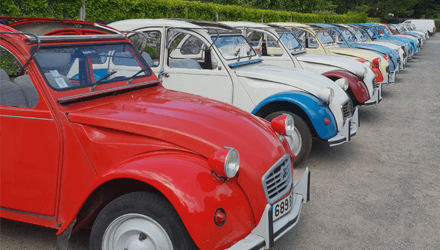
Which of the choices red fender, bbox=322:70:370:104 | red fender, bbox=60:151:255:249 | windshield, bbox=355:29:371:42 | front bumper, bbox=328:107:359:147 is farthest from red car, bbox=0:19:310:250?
windshield, bbox=355:29:371:42

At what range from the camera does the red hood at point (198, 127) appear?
278 centimetres

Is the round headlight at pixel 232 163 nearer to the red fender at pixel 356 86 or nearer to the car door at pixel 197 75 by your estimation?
the car door at pixel 197 75

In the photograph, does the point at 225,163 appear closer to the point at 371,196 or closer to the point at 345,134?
the point at 371,196

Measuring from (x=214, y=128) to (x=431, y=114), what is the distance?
24.5 feet

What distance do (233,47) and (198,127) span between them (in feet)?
11.2

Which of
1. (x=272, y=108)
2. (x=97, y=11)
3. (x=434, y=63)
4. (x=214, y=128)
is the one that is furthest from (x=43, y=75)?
(x=434, y=63)

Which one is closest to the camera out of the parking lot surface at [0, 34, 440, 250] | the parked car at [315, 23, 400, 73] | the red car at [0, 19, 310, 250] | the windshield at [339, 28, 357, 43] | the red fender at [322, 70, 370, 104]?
the red car at [0, 19, 310, 250]

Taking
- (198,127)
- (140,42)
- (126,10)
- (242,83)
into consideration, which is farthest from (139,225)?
(126,10)

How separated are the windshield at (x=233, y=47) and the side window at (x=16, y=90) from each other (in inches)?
117

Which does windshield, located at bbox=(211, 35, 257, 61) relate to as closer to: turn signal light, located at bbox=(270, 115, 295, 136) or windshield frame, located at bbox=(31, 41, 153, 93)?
windshield frame, located at bbox=(31, 41, 153, 93)

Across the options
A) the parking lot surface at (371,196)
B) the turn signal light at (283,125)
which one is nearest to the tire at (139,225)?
the parking lot surface at (371,196)

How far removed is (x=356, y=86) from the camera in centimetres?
758

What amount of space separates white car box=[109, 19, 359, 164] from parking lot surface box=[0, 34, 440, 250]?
57cm

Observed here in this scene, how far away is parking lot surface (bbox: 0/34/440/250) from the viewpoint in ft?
11.6
